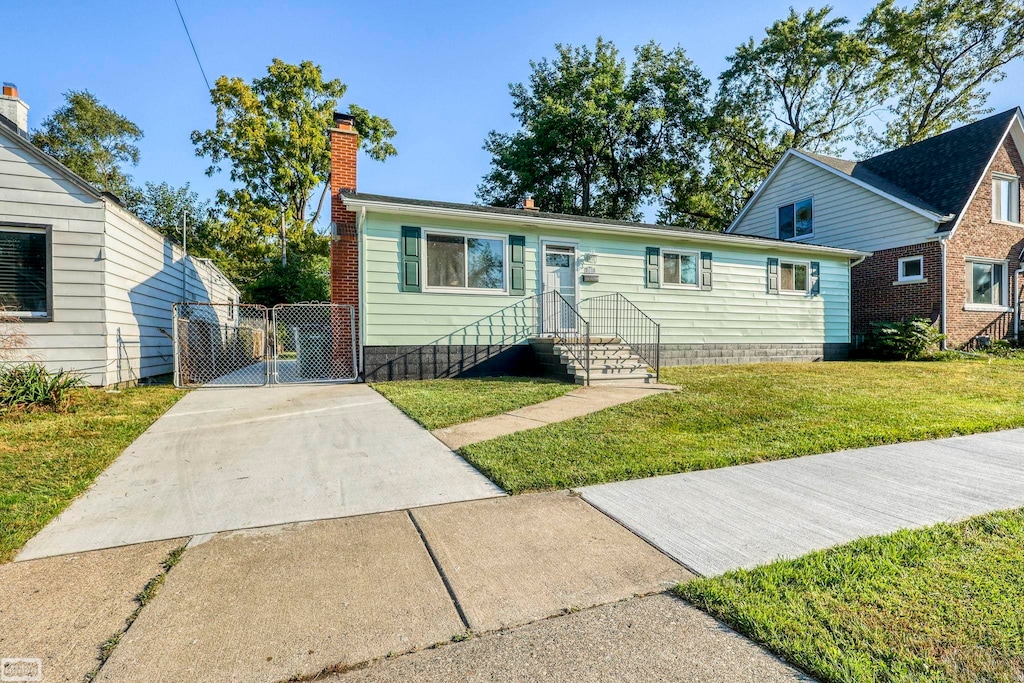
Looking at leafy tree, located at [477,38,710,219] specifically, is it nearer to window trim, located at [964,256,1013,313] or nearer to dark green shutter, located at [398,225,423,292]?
window trim, located at [964,256,1013,313]

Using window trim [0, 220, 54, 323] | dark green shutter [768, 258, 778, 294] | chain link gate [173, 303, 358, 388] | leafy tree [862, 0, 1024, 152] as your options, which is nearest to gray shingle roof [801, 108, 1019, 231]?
dark green shutter [768, 258, 778, 294]

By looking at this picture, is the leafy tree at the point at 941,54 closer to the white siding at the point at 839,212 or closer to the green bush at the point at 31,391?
the white siding at the point at 839,212

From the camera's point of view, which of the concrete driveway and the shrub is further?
the shrub

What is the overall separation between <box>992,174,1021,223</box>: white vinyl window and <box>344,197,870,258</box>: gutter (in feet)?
15.5

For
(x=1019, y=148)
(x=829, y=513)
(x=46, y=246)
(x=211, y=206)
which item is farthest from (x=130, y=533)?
(x=211, y=206)

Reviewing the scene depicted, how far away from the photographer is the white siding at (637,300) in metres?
9.23

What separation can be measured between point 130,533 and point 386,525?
146cm

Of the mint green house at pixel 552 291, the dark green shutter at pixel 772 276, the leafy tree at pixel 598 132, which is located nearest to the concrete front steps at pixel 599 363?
the mint green house at pixel 552 291

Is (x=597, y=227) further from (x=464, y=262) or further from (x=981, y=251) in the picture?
(x=981, y=251)

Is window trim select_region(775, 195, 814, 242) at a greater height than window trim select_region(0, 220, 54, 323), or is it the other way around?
window trim select_region(775, 195, 814, 242)

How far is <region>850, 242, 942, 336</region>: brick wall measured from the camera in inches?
527

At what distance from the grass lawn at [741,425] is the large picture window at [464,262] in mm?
4089

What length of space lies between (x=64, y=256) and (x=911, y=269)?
19825 millimetres

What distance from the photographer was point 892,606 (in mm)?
1927
